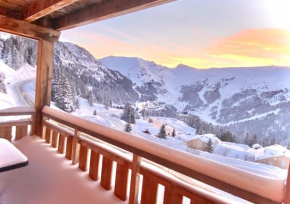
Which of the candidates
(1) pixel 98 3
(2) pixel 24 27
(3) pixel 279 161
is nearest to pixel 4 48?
(2) pixel 24 27

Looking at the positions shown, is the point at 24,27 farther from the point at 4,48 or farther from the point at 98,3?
the point at 98,3

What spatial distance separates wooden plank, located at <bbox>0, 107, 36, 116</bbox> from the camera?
283 cm

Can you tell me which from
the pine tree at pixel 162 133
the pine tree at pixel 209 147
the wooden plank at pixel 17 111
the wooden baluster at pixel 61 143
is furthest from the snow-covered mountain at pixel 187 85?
the wooden baluster at pixel 61 143

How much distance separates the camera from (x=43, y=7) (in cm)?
211

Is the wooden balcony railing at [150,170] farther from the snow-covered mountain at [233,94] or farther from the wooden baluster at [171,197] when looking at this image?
the snow-covered mountain at [233,94]

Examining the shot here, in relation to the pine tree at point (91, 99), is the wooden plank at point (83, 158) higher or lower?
lower

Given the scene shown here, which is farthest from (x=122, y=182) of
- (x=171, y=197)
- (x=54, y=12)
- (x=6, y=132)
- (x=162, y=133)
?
(x=54, y=12)

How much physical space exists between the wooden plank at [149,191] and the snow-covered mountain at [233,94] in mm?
1114

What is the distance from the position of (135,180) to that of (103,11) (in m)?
1.90

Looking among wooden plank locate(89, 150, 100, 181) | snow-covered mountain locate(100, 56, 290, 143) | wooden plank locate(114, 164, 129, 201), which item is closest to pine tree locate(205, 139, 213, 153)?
snow-covered mountain locate(100, 56, 290, 143)

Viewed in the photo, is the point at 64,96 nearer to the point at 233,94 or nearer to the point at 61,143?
the point at 61,143

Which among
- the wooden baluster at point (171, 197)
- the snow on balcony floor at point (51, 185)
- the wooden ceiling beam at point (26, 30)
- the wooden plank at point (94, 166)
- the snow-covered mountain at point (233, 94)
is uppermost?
the wooden ceiling beam at point (26, 30)

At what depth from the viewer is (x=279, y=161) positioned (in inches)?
48.5

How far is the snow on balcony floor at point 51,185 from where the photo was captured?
1.74 m
